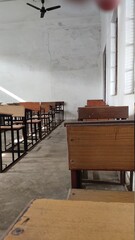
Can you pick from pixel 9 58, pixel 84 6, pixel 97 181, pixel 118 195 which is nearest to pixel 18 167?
pixel 97 181

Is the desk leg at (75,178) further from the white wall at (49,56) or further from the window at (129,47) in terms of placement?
the white wall at (49,56)

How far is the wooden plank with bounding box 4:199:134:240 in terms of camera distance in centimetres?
47

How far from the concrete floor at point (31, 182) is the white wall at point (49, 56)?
586 centimetres

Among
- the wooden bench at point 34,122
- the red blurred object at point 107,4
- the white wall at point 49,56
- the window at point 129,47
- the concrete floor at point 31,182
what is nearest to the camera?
the red blurred object at point 107,4

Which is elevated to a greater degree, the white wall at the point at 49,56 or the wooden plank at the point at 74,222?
the white wall at the point at 49,56

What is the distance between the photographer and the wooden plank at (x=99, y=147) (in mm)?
1108

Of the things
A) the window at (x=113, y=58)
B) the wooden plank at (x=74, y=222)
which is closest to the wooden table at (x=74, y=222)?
the wooden plank at (x=74, y=222)

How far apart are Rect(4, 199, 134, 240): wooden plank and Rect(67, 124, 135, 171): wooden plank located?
0.54 metres

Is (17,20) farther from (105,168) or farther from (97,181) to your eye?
(105,168)

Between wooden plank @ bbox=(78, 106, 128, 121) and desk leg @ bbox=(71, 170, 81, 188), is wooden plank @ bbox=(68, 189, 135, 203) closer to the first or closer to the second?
desk leg @ bbox=(71, 170, 81, 188)

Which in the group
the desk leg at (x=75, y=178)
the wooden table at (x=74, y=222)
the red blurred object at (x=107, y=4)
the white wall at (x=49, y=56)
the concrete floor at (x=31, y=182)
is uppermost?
the white wall at (x=49, y=56)

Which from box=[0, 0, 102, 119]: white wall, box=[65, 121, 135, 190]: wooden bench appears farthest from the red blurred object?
box=[0, 0, 102, 119]: white wall

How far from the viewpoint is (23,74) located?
9.64 metres

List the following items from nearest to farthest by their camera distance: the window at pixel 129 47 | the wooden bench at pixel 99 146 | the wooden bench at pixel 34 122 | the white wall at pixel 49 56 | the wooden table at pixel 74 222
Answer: the wooden table at pixel 74 222, the wooden bench at pixel 99 146, the window at pixel 129 47, the wooden bench at pixel 34 122, the white wall at pixel 49 56
